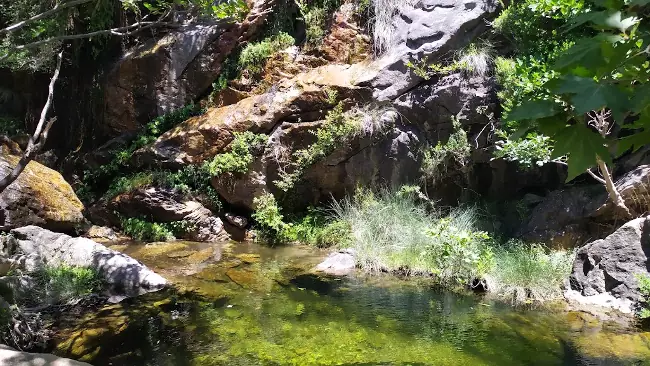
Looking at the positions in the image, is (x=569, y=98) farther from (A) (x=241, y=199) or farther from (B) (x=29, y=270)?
(A) (x=241, y=199)

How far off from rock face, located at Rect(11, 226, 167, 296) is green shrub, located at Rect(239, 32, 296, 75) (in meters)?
4.76

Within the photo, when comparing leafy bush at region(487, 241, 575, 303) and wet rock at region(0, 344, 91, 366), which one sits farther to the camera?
leafy bush at region(487, 241, 575, 303)

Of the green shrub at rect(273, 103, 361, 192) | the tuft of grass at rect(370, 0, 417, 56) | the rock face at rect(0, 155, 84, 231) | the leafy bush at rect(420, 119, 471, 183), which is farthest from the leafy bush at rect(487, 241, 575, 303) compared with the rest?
the rock face at rect(0, 155, 84, 231)

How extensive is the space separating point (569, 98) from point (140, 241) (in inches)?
321

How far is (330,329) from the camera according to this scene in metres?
4.45

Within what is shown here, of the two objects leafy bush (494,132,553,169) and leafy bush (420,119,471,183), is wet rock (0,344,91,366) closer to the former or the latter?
leafy bush (494,132,553,169)

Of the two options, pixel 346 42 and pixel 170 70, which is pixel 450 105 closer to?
pixel 346 42

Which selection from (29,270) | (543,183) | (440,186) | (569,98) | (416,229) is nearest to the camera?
(569,98)

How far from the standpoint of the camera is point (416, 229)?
6977 mm

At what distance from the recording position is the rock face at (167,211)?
341 inches

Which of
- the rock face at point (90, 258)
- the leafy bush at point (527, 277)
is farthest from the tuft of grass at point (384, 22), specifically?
the rock face at point (90, 258)

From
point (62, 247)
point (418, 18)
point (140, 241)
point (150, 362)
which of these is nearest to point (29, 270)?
point (62, 247)

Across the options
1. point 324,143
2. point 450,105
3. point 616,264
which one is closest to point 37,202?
point 324,143

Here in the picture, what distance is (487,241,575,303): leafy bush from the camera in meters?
5.29
